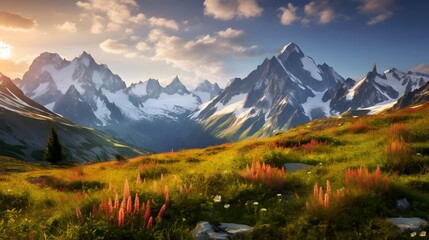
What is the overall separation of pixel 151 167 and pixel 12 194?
6541 millimetres

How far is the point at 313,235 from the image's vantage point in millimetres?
7195

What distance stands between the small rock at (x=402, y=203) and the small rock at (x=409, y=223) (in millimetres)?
868

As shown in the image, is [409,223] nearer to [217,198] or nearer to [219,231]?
[219,231]

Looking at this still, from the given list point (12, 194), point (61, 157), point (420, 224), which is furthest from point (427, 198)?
point (61, 157)

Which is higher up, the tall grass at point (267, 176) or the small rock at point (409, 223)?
the tall grass at point (267, 176)

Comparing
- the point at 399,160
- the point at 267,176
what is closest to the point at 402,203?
the point at 399,160

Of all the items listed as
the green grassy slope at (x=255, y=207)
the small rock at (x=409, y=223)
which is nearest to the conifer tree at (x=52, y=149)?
the green grassy slope at (x=255, y=207)

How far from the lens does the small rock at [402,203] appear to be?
8562 mm

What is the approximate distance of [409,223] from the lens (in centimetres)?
741

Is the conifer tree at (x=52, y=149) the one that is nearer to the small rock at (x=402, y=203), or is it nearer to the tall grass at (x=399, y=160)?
the tall grass at (x=399, y=160)

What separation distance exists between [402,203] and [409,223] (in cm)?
135

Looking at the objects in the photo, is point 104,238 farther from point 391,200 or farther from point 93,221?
point 391,200

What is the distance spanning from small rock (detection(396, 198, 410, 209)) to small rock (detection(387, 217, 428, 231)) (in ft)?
2.85

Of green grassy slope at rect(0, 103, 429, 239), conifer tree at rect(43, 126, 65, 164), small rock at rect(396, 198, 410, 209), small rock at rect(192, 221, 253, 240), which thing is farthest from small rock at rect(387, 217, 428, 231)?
conifer tree at rect(43, 126, 65, 164)
